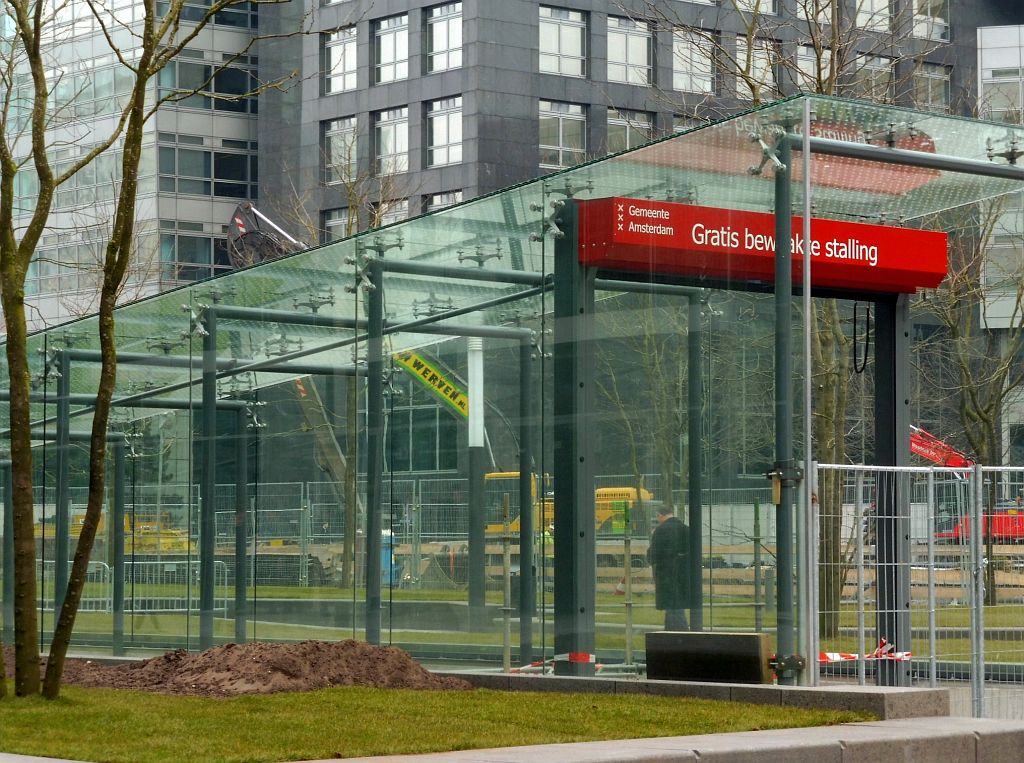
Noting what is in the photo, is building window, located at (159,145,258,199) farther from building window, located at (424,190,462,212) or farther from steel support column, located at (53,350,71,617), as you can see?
steel support column, located at (53,350,71,617)

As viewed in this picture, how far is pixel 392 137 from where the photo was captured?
189 ft

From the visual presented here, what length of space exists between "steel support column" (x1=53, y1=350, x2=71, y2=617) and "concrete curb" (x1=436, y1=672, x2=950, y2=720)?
30.1 feet

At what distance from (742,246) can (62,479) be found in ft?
35.5

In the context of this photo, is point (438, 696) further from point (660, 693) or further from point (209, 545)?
point (209, 545)

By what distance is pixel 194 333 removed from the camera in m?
17.9

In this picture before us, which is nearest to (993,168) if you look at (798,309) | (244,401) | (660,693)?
(798,309)

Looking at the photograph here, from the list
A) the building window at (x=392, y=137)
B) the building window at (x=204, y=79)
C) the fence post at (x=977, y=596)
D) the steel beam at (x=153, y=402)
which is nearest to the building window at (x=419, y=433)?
the steel beam at (x=153, y=402)

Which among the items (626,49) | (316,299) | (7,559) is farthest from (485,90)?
(316,299)

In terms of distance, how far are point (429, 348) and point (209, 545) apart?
3.83 metres

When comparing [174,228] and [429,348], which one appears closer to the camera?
[429,348]

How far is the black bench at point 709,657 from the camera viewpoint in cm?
1137

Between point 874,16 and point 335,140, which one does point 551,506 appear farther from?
point 335,140

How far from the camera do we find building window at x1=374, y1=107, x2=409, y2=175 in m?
56.5

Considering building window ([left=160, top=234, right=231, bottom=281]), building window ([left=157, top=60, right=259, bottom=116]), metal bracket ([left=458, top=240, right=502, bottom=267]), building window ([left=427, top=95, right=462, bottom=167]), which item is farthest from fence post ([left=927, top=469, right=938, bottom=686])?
building window ([left=160, top=234, right=231, bottom=281])
